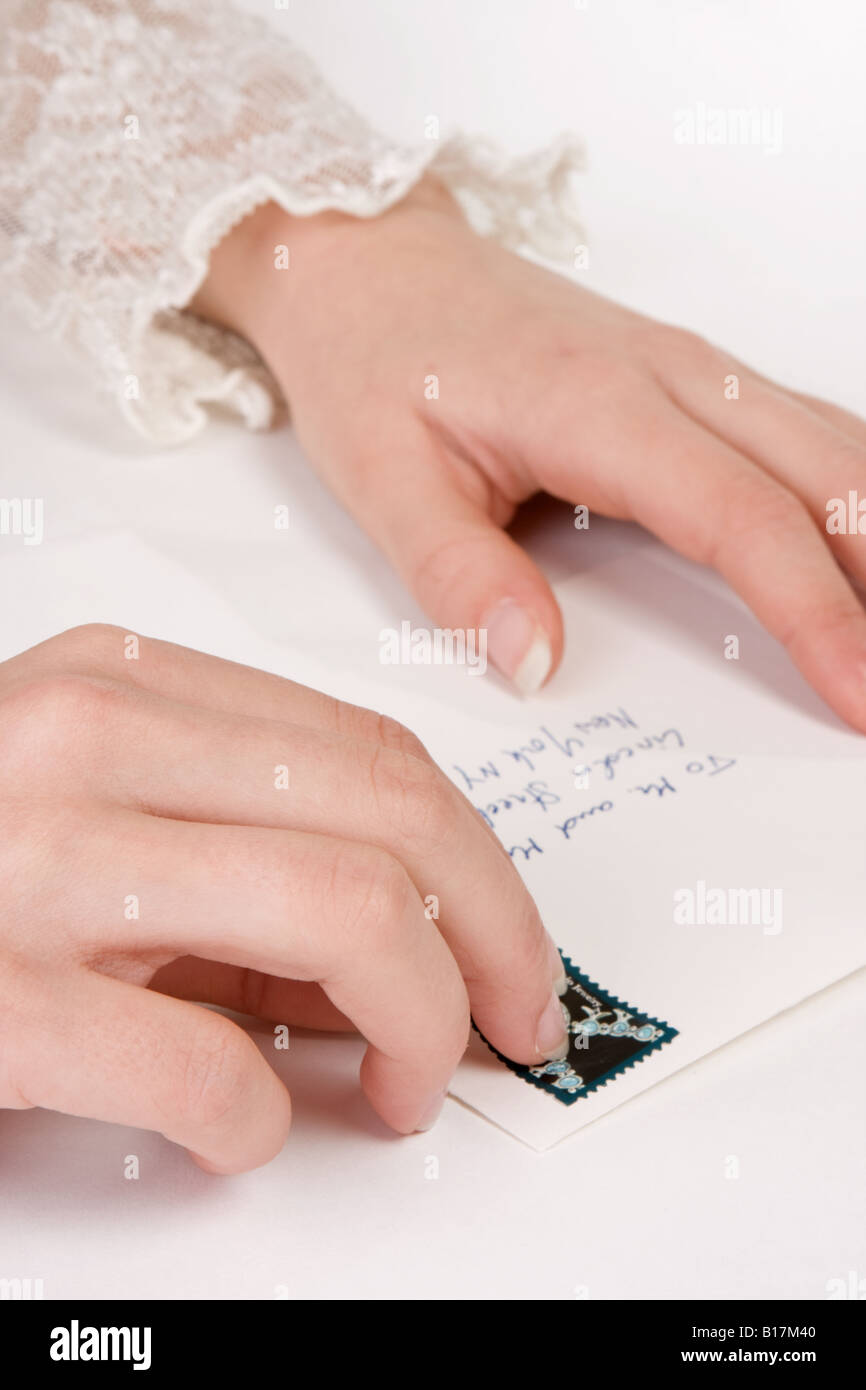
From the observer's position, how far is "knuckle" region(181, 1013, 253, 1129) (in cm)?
41

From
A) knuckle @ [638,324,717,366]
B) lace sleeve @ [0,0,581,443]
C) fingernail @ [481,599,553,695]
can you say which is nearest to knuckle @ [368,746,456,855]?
fingernail @ [481,599,553,695]

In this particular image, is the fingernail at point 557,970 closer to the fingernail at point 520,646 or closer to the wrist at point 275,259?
the fingernail at point 520,646

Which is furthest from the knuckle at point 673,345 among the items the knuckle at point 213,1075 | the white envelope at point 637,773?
the knuckle at point 213,1075

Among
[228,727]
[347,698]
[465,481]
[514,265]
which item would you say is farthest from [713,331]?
[228,727]

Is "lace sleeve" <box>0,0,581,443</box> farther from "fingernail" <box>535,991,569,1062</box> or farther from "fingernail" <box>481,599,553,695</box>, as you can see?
"fingernail" <box>535,991,569,1062</box>

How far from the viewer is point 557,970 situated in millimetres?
508

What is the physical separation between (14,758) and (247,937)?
9 centimetres

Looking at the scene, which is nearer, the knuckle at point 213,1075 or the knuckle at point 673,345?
the knuckle at point 213,1075

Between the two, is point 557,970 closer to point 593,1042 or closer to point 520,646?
point 593,1042

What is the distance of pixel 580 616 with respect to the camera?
791 mm

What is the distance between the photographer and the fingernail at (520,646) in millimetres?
715

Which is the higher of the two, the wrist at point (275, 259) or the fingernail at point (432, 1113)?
the wrist at point (275, 259)

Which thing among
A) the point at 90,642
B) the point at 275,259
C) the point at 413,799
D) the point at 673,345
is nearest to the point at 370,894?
the point at 413,799

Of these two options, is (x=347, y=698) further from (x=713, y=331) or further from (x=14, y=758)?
(x=713, y=331)
